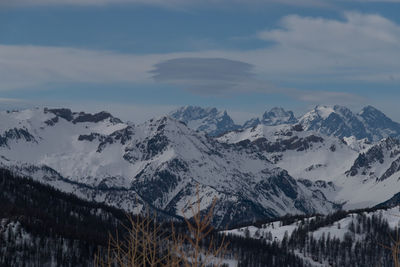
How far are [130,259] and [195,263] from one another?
4063mm

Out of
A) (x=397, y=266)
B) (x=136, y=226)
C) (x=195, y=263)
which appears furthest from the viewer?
(x=136, y=226)

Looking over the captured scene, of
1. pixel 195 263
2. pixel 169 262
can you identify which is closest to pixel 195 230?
pixel 195 263

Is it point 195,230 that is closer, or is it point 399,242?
point 195,230

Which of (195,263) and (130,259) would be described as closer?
(195,263)

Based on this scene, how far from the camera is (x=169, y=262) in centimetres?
2272

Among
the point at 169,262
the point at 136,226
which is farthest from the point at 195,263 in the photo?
the point at 136,226

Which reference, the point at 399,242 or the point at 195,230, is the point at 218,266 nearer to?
the point at 195,230

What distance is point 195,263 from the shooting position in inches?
772

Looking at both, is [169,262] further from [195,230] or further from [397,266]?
[397,266]

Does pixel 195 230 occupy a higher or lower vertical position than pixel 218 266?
higher

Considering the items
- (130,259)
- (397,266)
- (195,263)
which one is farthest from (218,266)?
(397,266)

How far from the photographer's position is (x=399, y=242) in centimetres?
2425

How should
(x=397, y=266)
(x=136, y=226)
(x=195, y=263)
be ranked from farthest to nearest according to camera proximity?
1. (x=136, y=226)
2. (x=397, y=266)
3. (x=195, y=263)

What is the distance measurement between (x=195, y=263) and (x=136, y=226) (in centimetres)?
528
